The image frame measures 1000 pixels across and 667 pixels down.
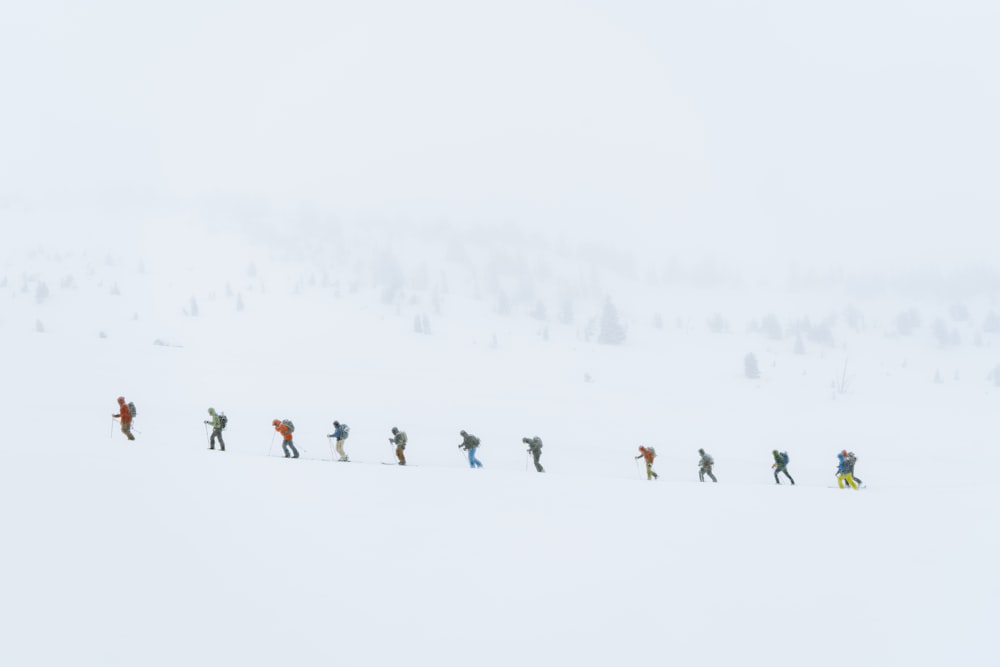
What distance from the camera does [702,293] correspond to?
13988 centimetres

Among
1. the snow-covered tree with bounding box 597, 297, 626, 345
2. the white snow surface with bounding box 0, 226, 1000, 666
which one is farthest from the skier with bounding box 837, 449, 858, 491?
the snow-covered tree with bounding box 597, 297, 626, 345

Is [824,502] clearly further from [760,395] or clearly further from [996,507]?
[760,395]

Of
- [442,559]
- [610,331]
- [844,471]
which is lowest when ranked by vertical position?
[442,559]

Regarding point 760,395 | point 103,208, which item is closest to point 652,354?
point 760,395

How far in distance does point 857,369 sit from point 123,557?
3234 inches

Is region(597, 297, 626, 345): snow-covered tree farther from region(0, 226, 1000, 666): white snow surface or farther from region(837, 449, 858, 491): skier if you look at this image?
region(837, 449, 858, 491): skier

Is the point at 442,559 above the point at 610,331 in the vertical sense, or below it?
below

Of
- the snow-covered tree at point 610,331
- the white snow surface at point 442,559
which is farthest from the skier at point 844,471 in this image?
the snow-covered tree at point 610,331

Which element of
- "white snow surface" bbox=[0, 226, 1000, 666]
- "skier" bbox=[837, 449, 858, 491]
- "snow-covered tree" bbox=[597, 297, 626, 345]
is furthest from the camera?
"snow-covered tree" bbox=[597, 297, 626, 345]

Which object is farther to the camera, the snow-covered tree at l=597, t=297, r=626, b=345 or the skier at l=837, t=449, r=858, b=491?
the snow-covered tree at l=597, t=297, r=626, b=345

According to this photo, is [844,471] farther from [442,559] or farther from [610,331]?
[610,331]

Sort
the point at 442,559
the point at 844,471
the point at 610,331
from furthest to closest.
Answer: the point at 610,331 → the point at 844,471 → the point at 442,559

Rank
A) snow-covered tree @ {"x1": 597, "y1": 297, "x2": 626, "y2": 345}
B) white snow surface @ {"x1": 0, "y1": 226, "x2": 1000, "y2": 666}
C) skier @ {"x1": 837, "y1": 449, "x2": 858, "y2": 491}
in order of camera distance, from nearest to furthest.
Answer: white snow surface @ {"x1": 0, "y1": 226, "x2": 1000, "y2": 666}
skier @ {"x1": 837, "y1": 449, "x2": 858, "y2": 491}
snow-covered tree @ {"x1": 597, "y1": 297, "x2": 626, "y2": 345}

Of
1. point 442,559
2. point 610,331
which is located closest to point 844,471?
point 442,559
